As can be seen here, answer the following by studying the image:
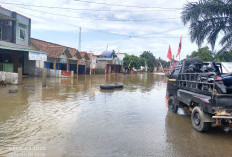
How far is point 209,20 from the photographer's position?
10969 millimetres

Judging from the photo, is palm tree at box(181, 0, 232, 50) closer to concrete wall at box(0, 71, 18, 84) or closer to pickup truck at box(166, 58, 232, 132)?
pickup truck at box(166, 58, 232, 132)

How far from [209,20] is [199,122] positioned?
8158 millimetres

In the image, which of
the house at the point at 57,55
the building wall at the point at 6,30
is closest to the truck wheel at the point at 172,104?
the building wall at the point at 6,30

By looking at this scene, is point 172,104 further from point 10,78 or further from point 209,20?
point 10,78

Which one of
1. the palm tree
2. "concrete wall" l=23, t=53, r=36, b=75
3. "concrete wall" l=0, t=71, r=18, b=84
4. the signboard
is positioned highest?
the palm tree

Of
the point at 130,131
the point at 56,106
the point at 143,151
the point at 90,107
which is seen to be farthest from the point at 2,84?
the point at 143,151

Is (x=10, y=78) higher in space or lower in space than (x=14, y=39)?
lower

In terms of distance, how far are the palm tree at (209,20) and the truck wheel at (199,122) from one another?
7540mm

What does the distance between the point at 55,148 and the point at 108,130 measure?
1696 millimetres

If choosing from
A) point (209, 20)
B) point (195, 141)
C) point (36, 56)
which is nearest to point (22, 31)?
point (36, 56)

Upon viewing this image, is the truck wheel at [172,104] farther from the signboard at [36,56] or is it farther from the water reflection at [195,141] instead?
the signboard at [36,56]

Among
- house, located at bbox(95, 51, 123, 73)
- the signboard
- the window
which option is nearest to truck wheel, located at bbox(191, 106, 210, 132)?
the signboard

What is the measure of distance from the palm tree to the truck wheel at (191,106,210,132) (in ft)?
24.7

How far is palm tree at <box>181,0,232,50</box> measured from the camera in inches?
405
